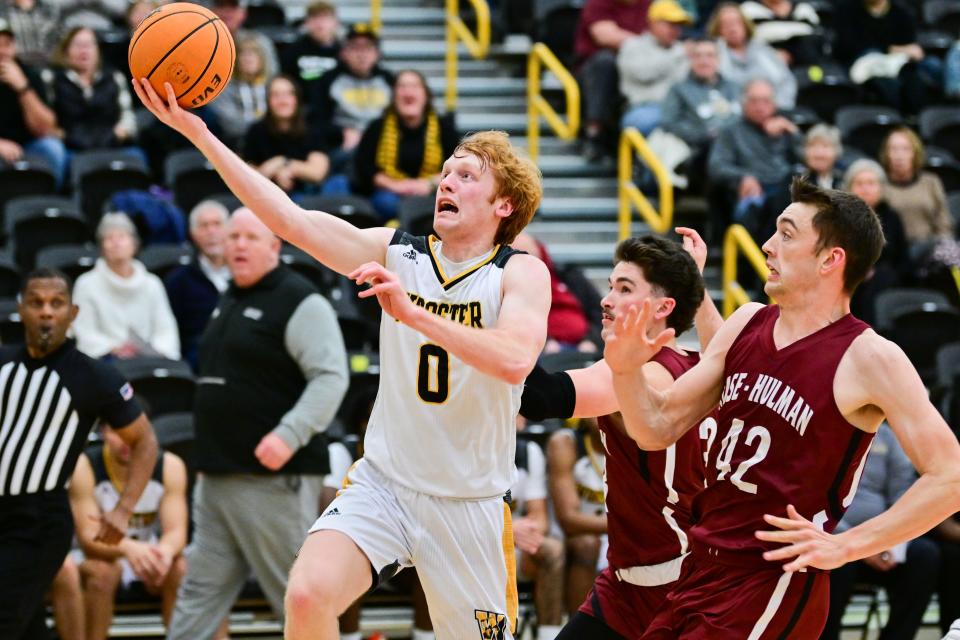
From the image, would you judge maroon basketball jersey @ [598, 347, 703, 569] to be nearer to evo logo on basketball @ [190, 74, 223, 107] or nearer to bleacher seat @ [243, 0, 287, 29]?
evo logo on basketball @ [190, 74, 223, 107]

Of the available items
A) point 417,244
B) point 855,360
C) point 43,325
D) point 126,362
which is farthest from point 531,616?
point 855,360

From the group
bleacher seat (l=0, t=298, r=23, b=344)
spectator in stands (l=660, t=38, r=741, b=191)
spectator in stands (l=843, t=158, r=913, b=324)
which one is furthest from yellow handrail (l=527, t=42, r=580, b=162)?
bleacher seat (l=0, t=298, r=23, b=344)

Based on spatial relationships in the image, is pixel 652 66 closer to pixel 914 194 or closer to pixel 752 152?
pixel 752 152

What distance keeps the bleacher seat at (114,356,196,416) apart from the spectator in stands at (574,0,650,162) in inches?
208

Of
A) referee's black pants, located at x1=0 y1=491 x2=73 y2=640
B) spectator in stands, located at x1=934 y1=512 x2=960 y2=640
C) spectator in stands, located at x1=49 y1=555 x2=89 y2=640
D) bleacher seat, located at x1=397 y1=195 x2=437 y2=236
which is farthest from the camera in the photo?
bleacher seat, located at x1=397 y1=195 x2=437 y2=236

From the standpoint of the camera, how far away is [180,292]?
10367 mm

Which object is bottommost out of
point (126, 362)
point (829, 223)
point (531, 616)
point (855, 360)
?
point (531, 616)

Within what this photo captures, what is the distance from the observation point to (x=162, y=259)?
10742 millimetres

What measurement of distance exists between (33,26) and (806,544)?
10512mm

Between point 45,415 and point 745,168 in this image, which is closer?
point 45,415

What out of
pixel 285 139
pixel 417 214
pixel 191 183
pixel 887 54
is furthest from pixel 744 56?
pixel 191 183

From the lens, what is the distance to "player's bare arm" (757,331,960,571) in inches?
179

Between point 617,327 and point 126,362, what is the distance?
5.57 meters

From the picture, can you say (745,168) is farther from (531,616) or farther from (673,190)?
(531,616)
